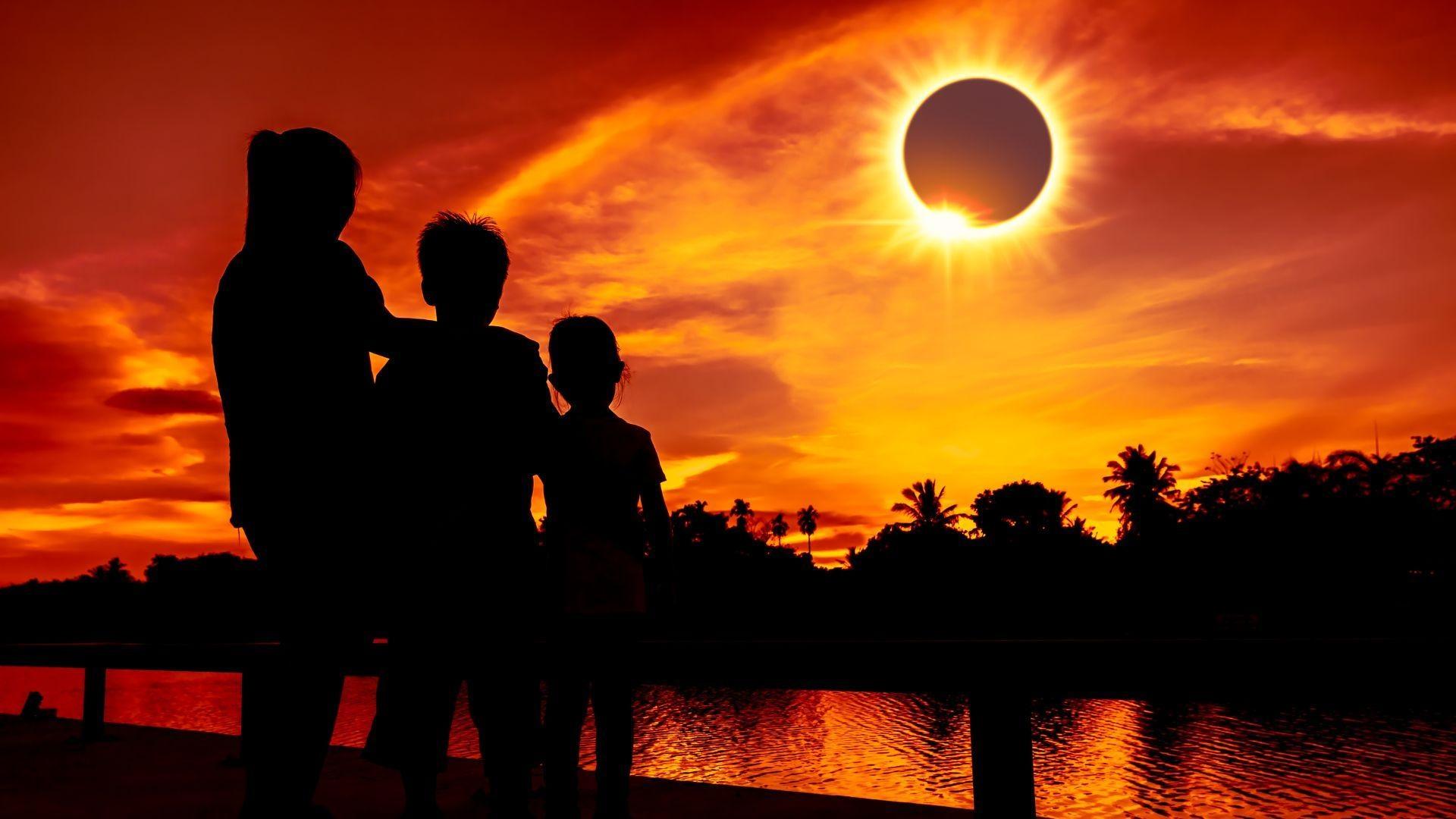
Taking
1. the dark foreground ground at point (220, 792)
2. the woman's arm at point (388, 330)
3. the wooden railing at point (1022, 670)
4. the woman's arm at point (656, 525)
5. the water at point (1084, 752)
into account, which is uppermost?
the woman's arm at point (388, 330)

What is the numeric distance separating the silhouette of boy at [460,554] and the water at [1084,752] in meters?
1.85

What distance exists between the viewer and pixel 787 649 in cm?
260

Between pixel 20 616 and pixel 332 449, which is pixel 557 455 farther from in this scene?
pixel 20 616

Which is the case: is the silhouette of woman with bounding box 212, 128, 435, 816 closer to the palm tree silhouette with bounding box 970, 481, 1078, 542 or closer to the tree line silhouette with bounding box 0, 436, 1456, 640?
the tree line silhouette with bounding box 0, 436, 1456, 640

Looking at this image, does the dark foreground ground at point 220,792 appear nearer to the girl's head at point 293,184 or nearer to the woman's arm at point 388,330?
the woman's arm at point 388,330

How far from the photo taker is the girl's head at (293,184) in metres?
2.10

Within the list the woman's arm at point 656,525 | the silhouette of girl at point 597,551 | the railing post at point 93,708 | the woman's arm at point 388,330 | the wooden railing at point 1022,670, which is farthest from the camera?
the railing post at point 93,708

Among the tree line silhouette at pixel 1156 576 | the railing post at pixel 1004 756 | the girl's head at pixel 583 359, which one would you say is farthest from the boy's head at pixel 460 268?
the tree line silhouette at pixel 1156 576

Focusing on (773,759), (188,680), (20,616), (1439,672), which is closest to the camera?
(1439,672)

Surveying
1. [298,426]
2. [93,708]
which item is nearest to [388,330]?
[298,426]

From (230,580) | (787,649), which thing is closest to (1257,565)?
(787,649)

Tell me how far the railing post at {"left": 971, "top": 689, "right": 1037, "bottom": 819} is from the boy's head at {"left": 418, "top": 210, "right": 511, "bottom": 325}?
1.57m

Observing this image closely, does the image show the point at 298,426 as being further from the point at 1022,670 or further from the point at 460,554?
the point at 1022,670

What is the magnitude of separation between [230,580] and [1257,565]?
6944 cm
